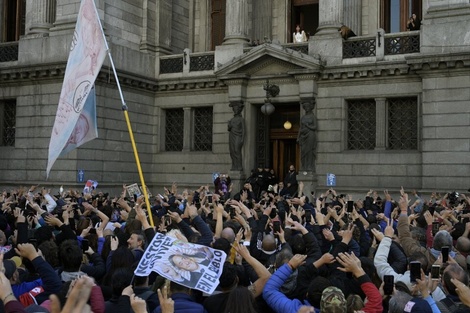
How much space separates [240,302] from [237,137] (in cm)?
2263

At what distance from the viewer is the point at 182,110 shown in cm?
3094

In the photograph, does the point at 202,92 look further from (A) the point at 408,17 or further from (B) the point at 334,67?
(A) the point at 408,17

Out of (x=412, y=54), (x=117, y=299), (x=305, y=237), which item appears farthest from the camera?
(x=412, y=54)

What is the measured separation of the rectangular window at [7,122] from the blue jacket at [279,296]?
2550 cm

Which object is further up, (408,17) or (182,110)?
(408,17)

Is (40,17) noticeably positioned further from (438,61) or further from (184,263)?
(184,263)

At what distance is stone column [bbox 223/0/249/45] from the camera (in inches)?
1133

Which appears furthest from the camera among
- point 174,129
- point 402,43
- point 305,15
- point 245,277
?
point 305,15

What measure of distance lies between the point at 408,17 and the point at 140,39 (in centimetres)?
1273

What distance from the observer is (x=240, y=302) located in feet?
16.8

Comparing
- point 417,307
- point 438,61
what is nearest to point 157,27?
point 438,61

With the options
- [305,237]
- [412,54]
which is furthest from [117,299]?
[412,54]

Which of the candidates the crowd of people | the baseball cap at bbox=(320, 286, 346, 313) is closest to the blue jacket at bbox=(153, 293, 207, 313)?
the crowd of people

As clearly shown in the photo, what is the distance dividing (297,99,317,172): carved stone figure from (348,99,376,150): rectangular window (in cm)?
161
